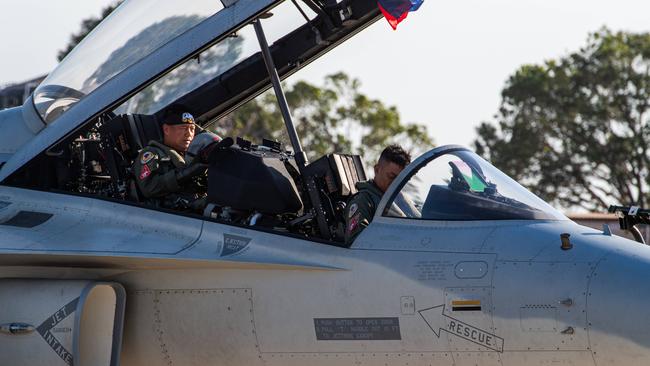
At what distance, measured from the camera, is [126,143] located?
10.2 m

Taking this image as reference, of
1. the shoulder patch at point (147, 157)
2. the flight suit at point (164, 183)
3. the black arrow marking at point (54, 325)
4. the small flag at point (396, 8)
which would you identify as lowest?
the black arrow marking at point (54, 325)

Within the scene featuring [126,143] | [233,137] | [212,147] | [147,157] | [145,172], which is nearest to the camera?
[212,147]

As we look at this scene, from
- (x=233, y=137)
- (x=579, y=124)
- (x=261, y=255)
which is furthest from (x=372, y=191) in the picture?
(x=579, y=124)

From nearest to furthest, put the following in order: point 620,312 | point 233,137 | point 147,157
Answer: point 620,312
point 147,157
point 233,137

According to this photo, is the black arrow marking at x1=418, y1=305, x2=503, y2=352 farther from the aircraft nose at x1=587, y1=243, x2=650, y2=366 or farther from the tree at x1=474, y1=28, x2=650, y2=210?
the tree at x1=474, y1=28, x2=650, y2=210

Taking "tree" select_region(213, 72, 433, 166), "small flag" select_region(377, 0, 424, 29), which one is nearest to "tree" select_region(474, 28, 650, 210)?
"tree" select_region(213, 72, 433, 166)

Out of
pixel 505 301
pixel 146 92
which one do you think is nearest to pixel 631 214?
pixel 505 301

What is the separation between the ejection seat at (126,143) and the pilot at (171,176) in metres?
0.20

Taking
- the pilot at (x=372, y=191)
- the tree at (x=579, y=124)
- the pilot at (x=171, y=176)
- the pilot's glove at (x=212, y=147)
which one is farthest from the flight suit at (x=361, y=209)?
the tree at (x=579, y=124)

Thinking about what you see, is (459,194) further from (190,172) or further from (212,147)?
(190,172)

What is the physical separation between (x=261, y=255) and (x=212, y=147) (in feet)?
4.17

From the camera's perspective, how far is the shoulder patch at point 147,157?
9.35 meters

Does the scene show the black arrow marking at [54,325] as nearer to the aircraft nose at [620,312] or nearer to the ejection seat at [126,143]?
the ejection seat at [126,143]

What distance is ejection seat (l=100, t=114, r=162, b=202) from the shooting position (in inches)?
377
